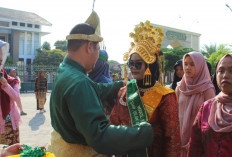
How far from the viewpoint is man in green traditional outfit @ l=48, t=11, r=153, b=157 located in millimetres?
1433

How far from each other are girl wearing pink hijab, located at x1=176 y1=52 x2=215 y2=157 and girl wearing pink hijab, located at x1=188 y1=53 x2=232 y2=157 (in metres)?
0.98

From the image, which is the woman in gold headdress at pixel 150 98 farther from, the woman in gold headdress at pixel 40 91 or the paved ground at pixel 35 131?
the woman in gold headdress at pixel 40 91

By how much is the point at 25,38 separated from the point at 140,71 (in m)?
39.3

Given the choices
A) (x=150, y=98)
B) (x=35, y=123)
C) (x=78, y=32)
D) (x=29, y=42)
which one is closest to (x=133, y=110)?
(x=150, y=98)

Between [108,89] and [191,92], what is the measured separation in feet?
4.71

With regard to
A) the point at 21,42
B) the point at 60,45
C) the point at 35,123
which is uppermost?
the point at 60,45

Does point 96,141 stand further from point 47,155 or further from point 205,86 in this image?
point 205,86

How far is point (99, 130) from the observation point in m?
1.42

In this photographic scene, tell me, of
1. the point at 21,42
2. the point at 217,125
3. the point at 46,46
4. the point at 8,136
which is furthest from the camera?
the point at 46,46

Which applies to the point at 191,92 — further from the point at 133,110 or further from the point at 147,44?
the point at 133,110

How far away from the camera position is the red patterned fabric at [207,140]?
1892 mm

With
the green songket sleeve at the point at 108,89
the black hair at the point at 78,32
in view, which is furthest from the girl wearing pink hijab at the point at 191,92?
the black hair at the point at 78,32

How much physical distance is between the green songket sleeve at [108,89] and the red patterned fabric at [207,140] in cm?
86

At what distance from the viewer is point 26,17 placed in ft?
128
